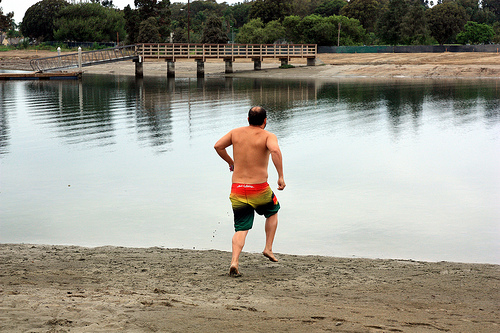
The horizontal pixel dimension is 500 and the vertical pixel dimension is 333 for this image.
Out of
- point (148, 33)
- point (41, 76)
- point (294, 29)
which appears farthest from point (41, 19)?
point (41, 76)

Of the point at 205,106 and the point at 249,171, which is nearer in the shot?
the point at 249,171

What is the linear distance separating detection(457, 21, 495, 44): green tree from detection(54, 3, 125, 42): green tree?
60.3 m

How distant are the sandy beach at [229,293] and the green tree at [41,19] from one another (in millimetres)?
119334

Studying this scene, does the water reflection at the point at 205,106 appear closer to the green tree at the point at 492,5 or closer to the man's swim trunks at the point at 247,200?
the man's swim trunks at the point at 247,200

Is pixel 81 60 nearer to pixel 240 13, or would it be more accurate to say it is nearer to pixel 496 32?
pixel 496 32

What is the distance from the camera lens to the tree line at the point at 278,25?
84938 millimetres

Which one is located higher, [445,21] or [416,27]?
[445,21]

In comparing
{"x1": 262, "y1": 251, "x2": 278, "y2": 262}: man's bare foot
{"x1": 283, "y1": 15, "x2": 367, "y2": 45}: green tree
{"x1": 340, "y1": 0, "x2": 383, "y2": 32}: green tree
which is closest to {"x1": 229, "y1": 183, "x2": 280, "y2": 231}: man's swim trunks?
{"x1": 262, "y1": 251, "x2": 278, "y2": 262}: man's bare foot

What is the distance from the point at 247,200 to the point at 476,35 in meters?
87.8

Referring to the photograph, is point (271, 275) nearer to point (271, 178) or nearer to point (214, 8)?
point (271, 178)

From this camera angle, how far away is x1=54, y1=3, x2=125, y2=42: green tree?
106 m

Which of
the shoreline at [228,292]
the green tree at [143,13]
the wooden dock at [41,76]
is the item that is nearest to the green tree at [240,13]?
the green tree at [143,13]

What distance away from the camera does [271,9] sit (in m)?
97.8

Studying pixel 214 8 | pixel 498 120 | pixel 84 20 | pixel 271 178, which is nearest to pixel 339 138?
pixel 271 178
